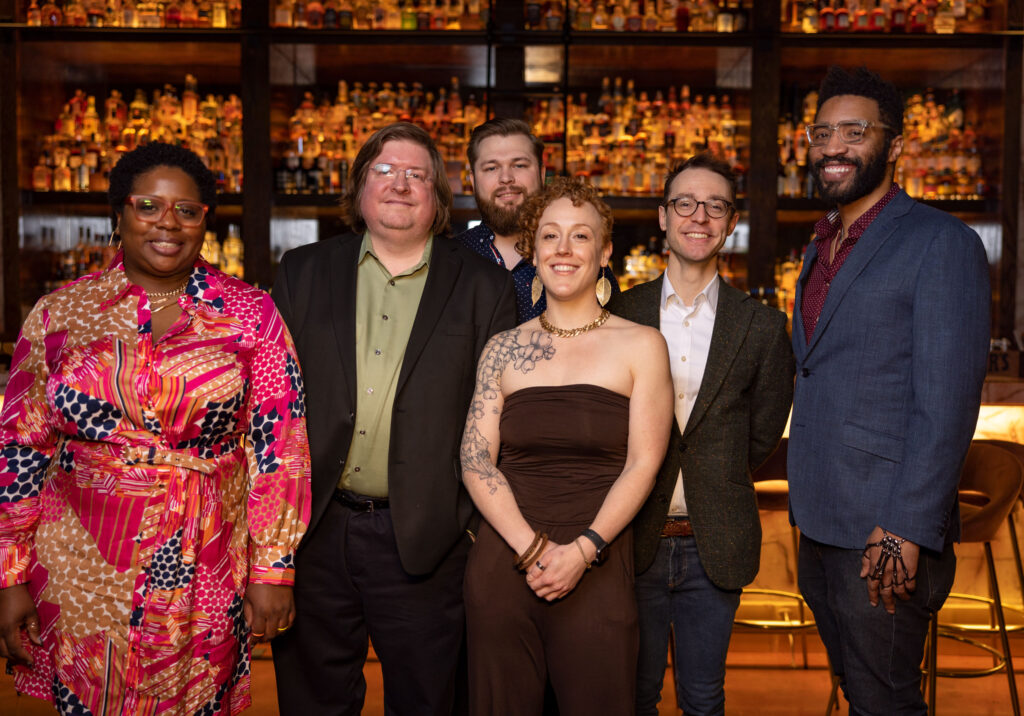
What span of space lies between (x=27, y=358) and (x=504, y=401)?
964mm

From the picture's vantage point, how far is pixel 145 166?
1.83 metres

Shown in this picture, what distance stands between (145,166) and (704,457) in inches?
52.8

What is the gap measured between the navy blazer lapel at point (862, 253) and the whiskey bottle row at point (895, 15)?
281 cm

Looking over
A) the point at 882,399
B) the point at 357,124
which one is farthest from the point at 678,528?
the point at 357,124

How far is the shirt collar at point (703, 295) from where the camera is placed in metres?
2.16

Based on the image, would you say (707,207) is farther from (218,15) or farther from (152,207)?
(218,15)

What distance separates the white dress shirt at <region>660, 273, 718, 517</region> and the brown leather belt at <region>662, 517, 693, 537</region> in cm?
2

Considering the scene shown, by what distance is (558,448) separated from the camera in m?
1.89

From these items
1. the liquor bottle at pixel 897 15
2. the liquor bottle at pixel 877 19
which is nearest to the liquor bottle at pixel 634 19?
the liquor bottle at pixel 877 19

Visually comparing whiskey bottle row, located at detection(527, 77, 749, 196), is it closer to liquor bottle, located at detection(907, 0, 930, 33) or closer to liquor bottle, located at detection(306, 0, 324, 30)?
liquor bottle, located at detection(907, 0, 930, 33)

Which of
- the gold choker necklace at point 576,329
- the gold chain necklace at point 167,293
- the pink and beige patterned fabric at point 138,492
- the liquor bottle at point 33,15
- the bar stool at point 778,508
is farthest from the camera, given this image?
the liquor bottle at point 33,15

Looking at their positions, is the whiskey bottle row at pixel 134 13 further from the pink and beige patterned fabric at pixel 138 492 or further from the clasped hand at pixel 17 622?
the clasped hand at pixel 17 622

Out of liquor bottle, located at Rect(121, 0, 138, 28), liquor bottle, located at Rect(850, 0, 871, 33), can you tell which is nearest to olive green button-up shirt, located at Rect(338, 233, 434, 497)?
liquor bottle, located at Rect(121, 0, 138, 28)

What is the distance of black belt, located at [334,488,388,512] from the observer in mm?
2055
